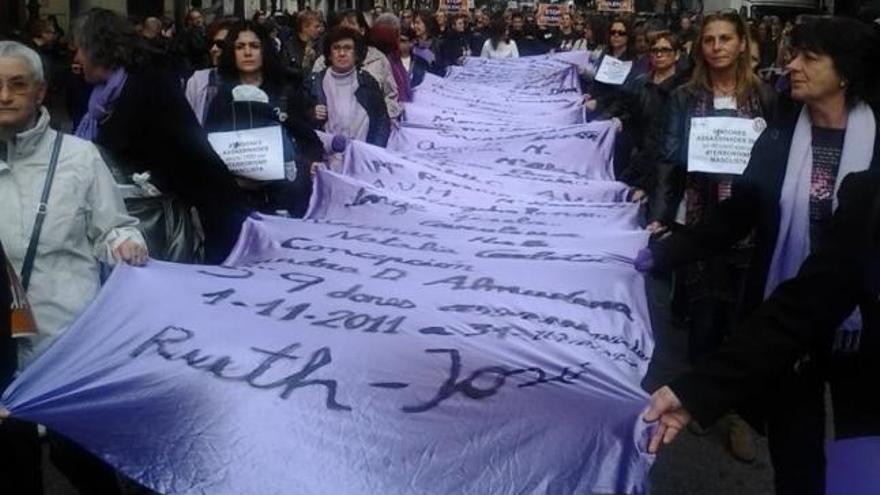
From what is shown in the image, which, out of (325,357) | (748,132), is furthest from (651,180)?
(325,357)

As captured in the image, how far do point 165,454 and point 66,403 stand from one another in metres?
0.32

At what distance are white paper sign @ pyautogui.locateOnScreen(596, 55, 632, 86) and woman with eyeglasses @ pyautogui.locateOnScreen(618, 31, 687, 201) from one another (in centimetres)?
123

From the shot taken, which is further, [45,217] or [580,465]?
[45,217]

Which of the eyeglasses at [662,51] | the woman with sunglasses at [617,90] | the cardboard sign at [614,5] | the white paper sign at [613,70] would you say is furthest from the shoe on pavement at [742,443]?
the cardboard sign at [614,5]

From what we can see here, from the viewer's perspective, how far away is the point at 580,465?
2.99 meters

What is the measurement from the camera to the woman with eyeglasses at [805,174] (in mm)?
3535

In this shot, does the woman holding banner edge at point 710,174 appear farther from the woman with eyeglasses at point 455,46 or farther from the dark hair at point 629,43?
the woman with eyeglasses at point 455,46

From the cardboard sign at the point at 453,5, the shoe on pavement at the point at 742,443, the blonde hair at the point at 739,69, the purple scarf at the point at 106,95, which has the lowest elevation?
the shoe on pavement at the point at 742,443

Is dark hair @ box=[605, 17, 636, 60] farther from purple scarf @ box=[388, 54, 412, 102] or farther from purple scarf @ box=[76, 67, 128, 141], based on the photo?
purple scarf @ box=[76, 67, 128, 141]

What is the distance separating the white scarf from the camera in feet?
11.8

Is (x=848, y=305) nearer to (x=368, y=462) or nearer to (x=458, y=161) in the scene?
(x=368, y=462)

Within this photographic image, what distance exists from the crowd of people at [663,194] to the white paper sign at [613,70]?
2.41 metres

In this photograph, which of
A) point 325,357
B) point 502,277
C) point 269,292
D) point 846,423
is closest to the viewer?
point 846,423

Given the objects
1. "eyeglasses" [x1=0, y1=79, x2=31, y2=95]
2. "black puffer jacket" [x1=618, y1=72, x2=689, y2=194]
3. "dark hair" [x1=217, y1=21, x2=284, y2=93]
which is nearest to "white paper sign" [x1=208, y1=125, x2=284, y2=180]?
"dark hair" [x1=217, y1=21, x2=284, y2=93]
